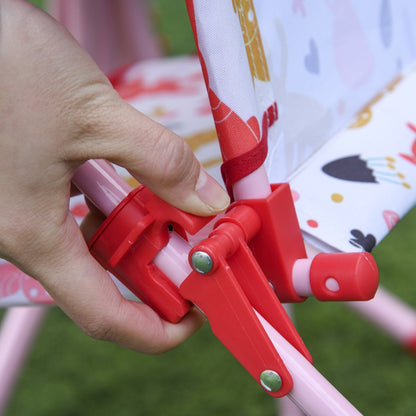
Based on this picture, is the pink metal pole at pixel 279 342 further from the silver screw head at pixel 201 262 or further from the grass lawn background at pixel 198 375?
Answer: the grass lawn background at pixel 198 375

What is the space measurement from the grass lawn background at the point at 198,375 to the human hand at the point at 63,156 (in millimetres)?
631

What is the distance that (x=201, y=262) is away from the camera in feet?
0.99

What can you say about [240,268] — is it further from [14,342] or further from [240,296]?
[14,342]

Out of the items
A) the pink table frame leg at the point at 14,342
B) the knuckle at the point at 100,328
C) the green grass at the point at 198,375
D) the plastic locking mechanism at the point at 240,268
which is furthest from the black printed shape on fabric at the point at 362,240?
the green grass at the point at 198,375

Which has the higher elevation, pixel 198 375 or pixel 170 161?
pixel 170 161

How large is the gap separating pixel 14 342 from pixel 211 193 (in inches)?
20.4

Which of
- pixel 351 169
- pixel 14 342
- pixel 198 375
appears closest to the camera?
pixel 351 169

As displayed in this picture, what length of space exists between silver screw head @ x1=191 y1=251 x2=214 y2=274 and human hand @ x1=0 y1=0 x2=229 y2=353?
29mm

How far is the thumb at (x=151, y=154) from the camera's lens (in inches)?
11.8

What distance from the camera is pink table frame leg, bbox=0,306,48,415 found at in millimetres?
689

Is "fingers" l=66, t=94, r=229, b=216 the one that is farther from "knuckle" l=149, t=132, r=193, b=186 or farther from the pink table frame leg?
the pink table frame leg

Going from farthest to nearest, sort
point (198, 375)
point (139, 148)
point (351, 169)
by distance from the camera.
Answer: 1. point (198, 375)
2. point (351, 169)
3. point (139, 148)

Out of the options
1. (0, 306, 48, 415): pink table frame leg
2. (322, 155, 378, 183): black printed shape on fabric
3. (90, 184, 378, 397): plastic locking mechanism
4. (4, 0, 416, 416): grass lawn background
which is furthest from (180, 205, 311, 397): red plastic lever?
(4, 0, 416, 416): grass lawn background

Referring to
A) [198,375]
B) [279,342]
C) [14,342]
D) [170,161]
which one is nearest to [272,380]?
[279,342]
